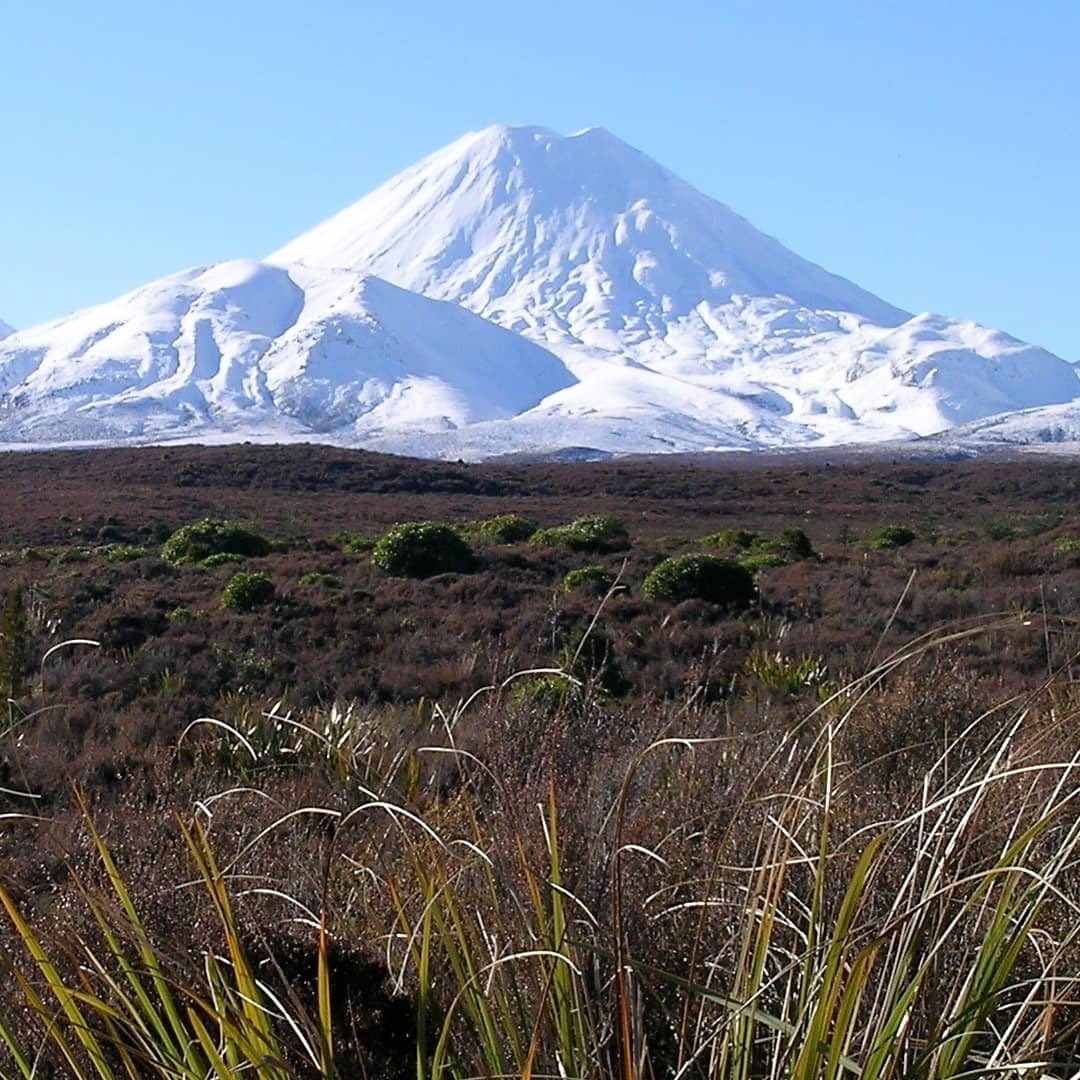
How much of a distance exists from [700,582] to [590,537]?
618 centimetres

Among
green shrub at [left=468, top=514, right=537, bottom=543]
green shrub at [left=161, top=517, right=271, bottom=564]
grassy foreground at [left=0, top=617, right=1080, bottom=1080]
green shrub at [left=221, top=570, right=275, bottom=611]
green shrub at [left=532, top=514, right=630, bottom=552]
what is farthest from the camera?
green shrub at [left=468, top=514, right=537, bottom=543]

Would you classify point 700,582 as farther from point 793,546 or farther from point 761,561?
point 793,546

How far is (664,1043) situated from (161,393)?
18049 cm

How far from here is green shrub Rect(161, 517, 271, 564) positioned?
18.3m

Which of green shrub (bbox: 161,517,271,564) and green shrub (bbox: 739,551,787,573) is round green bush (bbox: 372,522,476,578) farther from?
green shrub (bbox: 739,551,787,573)

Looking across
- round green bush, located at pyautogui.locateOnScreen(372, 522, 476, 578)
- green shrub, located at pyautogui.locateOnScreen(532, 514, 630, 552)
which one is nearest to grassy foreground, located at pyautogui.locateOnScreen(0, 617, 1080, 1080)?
round green bush, located at pyautogui.locateOnScreen(372, 522, 476, 578)

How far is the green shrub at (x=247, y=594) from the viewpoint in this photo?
1273cm

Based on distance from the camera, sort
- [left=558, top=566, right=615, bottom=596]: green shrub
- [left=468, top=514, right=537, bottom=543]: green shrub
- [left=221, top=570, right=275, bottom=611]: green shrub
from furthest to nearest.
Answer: [left=468, top=514, right=537, bottom=543]: green shrub, [left=558, top=566, right=615, bottom=596]: green shrub, [left=221, top=570, right=275, bottom=611]: green shrub

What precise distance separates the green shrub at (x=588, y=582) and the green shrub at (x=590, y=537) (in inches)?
151

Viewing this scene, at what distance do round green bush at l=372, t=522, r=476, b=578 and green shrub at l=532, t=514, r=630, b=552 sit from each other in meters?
2.60

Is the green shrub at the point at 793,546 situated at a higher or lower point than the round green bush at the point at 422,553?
lower

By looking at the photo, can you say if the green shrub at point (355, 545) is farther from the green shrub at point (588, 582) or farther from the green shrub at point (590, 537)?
the green shrub at point (588, 582)

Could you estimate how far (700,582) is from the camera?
13320mm

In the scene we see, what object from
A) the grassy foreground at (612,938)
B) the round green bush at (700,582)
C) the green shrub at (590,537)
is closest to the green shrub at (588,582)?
the round green bush at (700,582)
